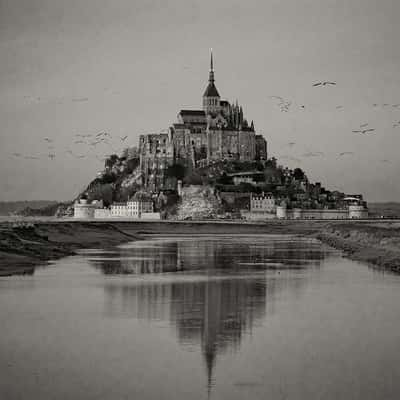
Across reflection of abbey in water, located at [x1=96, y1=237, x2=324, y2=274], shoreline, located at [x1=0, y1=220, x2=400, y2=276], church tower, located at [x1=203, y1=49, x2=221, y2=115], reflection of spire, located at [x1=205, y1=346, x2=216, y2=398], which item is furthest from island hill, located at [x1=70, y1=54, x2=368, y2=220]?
reflection of spire, located at [x1=205, y1=346, x2=216, y2=398]

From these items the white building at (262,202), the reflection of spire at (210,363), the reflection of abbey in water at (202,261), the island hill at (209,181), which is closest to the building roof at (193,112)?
the island hill at (209,181)

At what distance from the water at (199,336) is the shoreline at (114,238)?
A: 5.98m

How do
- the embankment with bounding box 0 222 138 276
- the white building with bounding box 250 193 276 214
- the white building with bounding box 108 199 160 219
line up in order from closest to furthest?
the embankment with bounding box 0 222 138 276 < the white building with bounding box 250 193 276 214 < the white building with bounding box 108 199 160 219

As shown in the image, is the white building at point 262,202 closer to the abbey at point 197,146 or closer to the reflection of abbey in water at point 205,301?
the abbey at point 197,146

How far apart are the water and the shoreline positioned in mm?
5978

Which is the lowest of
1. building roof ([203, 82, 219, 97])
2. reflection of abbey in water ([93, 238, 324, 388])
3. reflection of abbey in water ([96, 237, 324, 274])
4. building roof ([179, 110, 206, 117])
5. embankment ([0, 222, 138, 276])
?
reflection of abbey in water ([93, 238, 324, 388])

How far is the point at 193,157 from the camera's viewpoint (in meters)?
170

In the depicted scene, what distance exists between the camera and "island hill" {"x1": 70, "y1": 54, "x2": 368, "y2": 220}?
153 metres

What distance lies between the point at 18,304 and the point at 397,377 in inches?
499

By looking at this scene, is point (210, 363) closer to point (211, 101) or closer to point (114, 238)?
point (114, 238)

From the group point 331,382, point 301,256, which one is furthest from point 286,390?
point 301,256

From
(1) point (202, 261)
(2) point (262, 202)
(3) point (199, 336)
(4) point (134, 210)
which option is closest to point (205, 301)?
(3) point (199, 336)

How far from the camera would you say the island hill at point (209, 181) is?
153m

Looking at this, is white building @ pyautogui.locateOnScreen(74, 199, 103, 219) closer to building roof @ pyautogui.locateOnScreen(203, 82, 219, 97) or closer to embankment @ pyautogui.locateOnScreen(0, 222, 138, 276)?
building roof @ pyautogui.locateOnScreen(203, 82, 219, 97)
